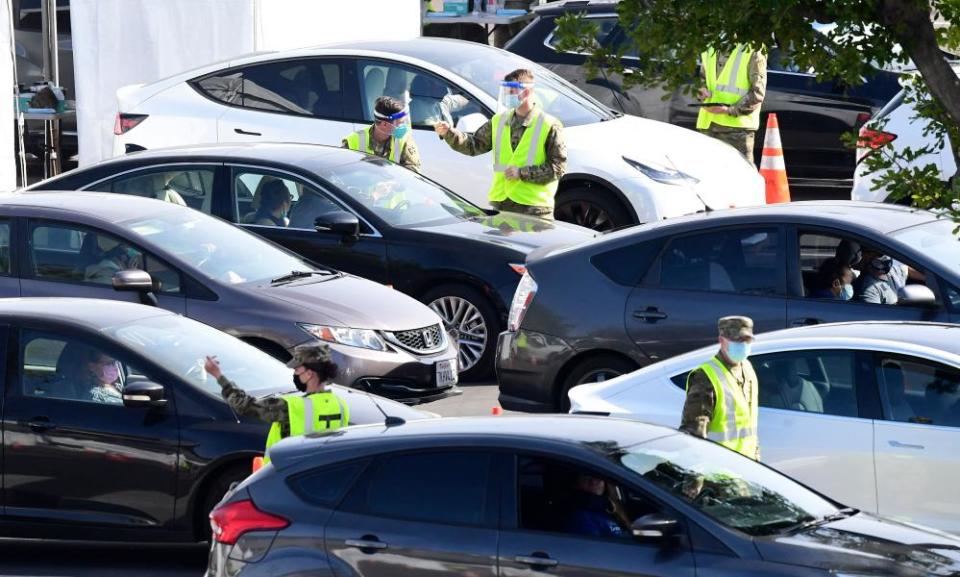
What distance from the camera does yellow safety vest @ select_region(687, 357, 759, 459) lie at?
8.52 meters

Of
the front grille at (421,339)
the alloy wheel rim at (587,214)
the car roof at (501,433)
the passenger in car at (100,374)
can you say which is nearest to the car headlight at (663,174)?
the alloy wheel rim at (587,214)

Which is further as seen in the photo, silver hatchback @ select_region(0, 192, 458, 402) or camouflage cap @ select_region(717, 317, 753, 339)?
silver hatchback @ select_region(0, 192, 458, 402)

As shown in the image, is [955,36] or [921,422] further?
[921,422]

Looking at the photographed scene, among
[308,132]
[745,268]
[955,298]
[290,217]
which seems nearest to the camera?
[955,298]

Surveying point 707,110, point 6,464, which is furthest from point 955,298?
point 707,110

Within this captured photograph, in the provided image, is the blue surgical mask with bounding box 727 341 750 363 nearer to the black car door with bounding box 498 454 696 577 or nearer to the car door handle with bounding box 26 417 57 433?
the black car door with bounding box 498 454 696 577

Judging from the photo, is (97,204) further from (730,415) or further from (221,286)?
(730,415)

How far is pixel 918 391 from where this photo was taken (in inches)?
348

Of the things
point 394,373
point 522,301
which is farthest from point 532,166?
point 394,373

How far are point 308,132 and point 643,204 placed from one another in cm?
320

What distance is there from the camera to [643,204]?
14.5 meters

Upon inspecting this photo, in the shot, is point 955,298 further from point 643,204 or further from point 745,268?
point 643,204

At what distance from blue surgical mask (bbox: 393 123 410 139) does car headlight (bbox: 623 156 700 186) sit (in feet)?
6.01

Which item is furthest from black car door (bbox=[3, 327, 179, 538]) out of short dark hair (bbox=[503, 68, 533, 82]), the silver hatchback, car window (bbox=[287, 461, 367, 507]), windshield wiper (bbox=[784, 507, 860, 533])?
short dark hair (bbox=[503, 68, 533, 82])
